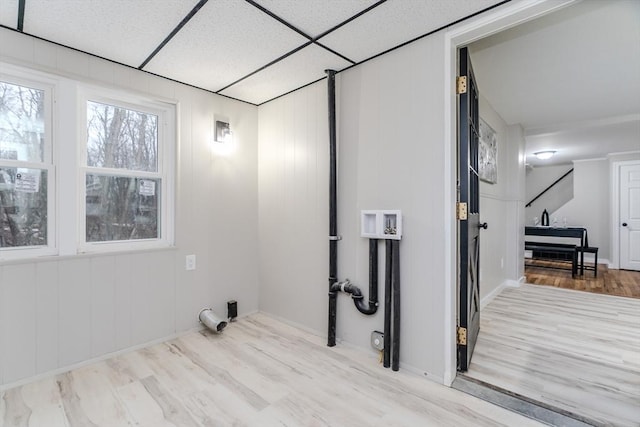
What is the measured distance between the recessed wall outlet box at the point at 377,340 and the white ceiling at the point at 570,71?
2.25m

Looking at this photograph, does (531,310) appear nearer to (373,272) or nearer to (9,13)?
(373,272)

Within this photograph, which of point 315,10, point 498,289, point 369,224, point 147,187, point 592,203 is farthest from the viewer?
point 592,203

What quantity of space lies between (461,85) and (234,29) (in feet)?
4.92

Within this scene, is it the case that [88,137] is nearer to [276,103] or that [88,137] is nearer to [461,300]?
[276,103]

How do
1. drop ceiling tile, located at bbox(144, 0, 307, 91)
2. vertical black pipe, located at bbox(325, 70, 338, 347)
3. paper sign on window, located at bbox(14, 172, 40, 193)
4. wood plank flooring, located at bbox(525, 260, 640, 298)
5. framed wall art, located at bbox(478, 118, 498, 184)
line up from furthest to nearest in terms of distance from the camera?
1. wood plank flooring, located at bbox(525, 260, 640, 298)
2. framed wall art, located at bbox(478, 118, 498, 184)
3. vertical black pipe, located at bbox(325, 70, 338, 347)
4. paper sign on window, located at bbox(14, 172, 40, 193)
5. drop ceiling tile, located at bbox(144, 0, 307, 91)

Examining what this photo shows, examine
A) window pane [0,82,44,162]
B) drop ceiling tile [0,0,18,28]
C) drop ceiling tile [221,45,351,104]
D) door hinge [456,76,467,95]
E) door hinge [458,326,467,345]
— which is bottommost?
door hinge [458,326,467,345]

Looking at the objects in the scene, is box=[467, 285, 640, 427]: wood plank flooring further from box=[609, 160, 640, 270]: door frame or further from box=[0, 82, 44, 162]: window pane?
box=[0, 82, 44, 162]: window pane

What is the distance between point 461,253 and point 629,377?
140cm

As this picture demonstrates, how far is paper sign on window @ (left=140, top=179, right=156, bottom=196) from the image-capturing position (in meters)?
2.59

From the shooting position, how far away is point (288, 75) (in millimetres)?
2562

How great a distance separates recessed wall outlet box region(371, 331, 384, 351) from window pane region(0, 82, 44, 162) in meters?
2.63

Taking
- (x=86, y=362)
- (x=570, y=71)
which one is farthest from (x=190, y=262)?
(x=570, y=71)

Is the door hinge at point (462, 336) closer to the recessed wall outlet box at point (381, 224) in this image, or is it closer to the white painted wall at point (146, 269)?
the recessed wall outlet box at point (381, 224)

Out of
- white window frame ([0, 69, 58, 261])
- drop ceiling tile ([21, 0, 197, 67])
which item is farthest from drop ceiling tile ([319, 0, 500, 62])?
white window frame ([0, 69, 58, 261])
